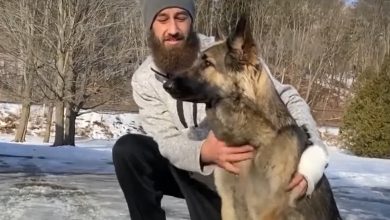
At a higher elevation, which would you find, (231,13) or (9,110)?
(231,13)

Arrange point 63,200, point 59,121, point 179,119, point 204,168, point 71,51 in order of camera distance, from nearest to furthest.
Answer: point 204,168
point 179,119
point 63,200
point 71,51
point 59,121

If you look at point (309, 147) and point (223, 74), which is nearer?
point (223, 74)

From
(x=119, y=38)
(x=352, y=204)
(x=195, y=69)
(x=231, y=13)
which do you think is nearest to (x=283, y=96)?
(x=195, y=69)

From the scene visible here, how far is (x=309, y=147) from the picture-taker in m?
3.69

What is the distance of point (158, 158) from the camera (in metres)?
4.36

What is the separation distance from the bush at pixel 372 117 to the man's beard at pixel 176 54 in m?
16.3

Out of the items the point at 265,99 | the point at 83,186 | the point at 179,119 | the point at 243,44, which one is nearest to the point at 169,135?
the point at 179,119

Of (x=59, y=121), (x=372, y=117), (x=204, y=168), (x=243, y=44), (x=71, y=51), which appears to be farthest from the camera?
(x=59, y=121)

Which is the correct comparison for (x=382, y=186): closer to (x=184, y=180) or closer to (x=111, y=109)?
(x=184, y=180)

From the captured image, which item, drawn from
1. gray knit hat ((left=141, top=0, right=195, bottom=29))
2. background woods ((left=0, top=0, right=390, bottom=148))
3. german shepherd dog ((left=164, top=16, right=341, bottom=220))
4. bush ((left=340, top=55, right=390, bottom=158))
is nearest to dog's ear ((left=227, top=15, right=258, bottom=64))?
german shepherd dog ((left=164, top=16, right=341, bottom=220))

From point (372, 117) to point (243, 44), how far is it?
17.0 m

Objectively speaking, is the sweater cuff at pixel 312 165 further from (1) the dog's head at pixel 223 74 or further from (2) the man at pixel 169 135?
(1) the dog's head at pixel 223 74

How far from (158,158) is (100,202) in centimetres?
385

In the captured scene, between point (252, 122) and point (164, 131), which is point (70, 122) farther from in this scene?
point (252, 122)
